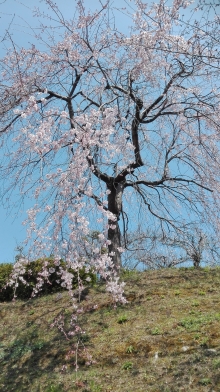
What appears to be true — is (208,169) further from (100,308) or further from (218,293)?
(100,308)

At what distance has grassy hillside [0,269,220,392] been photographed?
5648 millimetres

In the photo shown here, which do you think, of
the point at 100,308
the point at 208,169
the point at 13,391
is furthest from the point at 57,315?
the point at 208,169

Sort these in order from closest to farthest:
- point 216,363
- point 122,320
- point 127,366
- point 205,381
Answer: point 205,381 < point 216,363 < point 127,366 < point 122,320

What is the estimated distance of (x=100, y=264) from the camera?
674 centimetres

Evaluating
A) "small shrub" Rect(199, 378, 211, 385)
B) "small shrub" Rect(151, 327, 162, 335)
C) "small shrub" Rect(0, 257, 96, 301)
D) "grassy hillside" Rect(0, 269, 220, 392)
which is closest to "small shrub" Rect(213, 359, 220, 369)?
"grassy hillside" Rect(0, 269, 220, 392)

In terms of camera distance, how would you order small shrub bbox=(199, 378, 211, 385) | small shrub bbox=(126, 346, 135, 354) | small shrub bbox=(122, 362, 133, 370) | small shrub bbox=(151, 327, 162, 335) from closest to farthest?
1. small shrub bbox=(199, 378, 211, 385)
2. small shrub bbox=(122, 362, 133, 370)
3. small shrub bbox=(126, 346, 135, 354)
4. small shrub bbox=(151, 327, 162, 335)

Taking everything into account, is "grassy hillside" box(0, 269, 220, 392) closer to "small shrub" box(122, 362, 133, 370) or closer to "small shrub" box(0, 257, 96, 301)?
"small shrub" box(122, 362, 133, 370)

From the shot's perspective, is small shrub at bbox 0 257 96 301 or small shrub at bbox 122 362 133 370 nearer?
small shrub at bbox 122 362 133 370

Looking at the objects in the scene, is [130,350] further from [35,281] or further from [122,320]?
[35,281]

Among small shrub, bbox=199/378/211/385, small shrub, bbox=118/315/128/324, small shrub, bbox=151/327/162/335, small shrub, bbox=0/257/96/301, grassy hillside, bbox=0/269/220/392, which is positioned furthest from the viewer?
small shrub, bbox=0/257/96/301

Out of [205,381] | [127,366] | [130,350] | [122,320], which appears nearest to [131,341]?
[130,350]

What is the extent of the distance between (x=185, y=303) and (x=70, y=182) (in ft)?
9.67

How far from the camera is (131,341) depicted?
668 cm

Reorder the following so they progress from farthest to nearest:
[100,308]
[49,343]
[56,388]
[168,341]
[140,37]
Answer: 1. [140,37]
2. [100,308]
3. [49,343]
4. [168,341]
5. [56,388]
